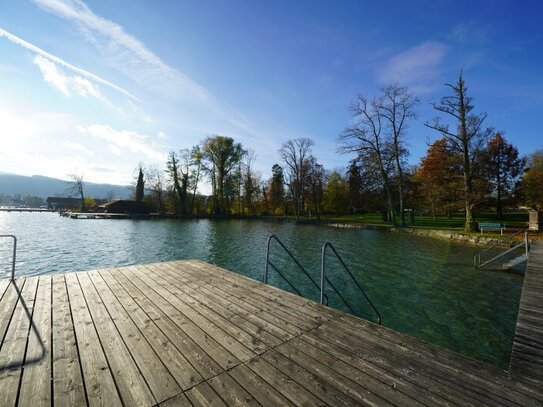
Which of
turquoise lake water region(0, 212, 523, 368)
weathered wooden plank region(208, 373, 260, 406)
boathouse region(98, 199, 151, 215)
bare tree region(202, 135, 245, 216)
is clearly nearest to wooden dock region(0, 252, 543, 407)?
weathered wooden plank region(208, 373, 260, 406)

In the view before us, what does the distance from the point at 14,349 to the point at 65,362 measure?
0.81m

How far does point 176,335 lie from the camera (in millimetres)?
3682

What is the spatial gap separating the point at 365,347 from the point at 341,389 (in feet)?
3.06

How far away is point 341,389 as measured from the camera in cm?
261

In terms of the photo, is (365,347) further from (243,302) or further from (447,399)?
(243,302)

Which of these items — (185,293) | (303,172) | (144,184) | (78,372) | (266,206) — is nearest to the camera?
(78,372)

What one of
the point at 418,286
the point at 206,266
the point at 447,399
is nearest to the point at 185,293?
the point at 206,266

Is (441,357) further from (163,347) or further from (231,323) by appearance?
(163,347)

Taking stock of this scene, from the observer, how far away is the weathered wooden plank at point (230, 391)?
2.43 meters

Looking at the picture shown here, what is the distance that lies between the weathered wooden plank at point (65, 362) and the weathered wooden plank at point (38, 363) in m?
0.06

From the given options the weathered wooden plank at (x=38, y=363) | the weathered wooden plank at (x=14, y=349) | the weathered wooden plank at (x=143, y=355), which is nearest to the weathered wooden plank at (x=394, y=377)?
the weathered wooden plank at (x=143, y=355)

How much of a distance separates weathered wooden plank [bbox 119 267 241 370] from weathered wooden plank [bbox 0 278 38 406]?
5.70 feet

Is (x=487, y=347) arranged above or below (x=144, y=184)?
below

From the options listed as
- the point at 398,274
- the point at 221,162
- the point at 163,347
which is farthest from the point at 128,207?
the point at 163,347
